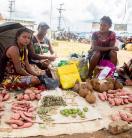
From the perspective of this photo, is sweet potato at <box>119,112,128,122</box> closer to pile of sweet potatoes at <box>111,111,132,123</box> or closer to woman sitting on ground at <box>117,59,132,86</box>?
pile of sweet potatoes at <box>111,111,132,123</box>

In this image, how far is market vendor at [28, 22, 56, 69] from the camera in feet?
20.9

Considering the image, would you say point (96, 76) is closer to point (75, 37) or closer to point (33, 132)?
point (33, 132)

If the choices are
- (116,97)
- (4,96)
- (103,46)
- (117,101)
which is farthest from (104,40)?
(4,96)

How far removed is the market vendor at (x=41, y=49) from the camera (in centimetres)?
636

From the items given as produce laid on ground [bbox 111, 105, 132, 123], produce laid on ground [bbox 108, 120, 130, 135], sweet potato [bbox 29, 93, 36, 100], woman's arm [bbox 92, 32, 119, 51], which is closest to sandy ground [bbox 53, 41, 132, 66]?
woman's arm [bbox 92, 32, 119, 51]

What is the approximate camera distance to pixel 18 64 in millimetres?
5262

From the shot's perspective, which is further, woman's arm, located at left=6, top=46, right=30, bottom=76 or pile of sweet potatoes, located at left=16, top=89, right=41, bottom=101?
woman's arm, located at left=6, top=46, right=30, bottom=76

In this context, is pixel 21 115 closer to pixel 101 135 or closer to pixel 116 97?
pixel 101 135

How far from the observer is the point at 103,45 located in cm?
684

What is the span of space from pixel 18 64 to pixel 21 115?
122 centimetres

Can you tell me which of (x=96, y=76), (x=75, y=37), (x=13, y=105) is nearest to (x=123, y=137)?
(x=13, y=105)

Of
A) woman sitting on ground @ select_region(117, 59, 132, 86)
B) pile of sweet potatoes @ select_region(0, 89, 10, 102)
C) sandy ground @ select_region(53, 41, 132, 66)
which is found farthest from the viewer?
sandy ground @ select_region(53, 41, 132, 66)

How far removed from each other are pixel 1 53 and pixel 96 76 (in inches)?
85.7

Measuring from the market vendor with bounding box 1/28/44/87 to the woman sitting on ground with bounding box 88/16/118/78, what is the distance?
5.13ft
